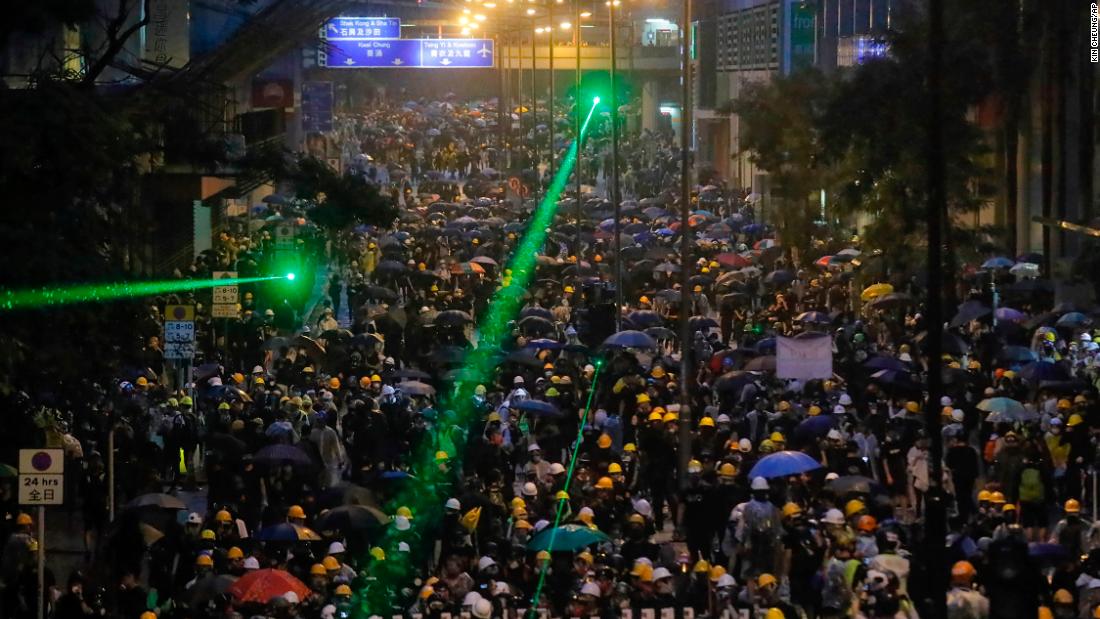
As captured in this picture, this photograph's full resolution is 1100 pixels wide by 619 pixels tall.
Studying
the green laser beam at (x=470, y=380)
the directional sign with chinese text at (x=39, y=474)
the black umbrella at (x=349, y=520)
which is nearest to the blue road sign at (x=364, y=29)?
the green laser beam at (x=470, y=380)

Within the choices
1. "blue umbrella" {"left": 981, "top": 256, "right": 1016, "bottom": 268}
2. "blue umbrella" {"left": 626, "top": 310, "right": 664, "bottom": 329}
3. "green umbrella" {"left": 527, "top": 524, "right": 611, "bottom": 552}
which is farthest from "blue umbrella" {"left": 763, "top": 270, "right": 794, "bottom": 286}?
"green umbrella" {"left": 527, "top": 524, "right": 611, "bottom": 552}

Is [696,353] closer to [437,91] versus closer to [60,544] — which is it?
[60,544]

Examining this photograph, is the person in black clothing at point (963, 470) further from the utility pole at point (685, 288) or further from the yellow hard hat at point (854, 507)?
the yellow hard hat at point (854, 507)

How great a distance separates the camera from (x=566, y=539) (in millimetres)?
17312

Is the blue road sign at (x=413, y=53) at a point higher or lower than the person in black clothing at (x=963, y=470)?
higher

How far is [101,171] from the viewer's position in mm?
19297

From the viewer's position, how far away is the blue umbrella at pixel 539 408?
24531 millimetres

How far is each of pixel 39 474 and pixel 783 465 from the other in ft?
22.4

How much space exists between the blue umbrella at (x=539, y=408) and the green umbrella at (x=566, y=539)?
23.0 feet

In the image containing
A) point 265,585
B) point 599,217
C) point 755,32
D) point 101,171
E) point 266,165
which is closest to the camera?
point 265,585

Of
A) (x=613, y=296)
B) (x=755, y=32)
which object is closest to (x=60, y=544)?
(x=613, y=296)

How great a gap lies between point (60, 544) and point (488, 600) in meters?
8.27

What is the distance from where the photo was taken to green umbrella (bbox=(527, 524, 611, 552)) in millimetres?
17281

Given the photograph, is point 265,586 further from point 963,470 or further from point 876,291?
point 876,291
